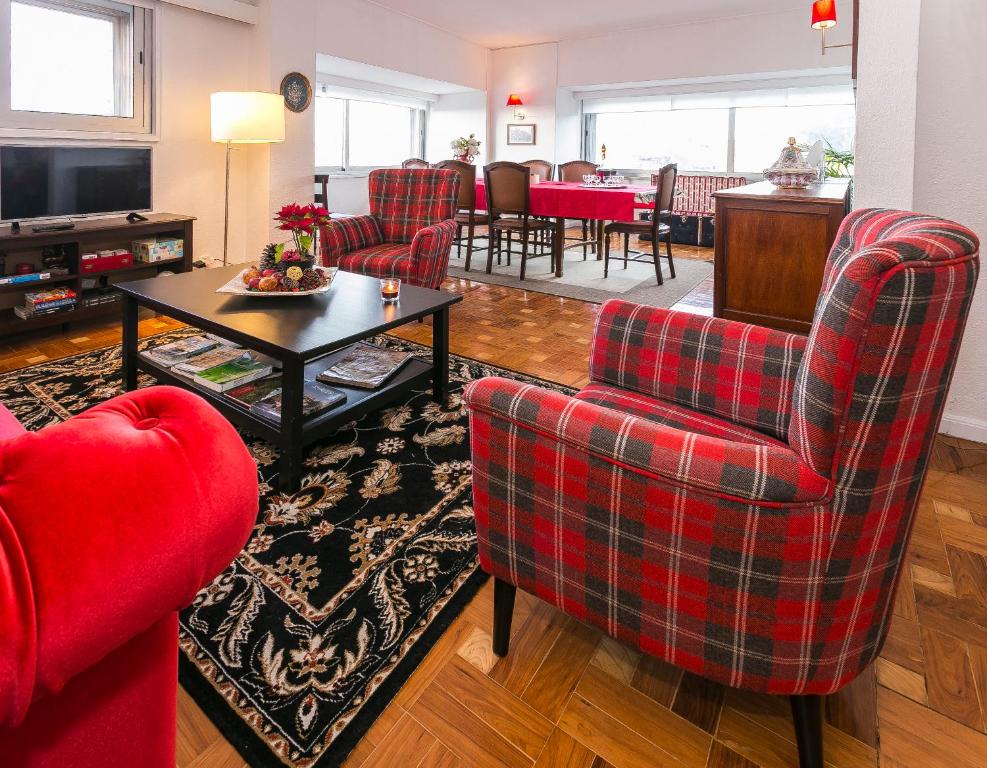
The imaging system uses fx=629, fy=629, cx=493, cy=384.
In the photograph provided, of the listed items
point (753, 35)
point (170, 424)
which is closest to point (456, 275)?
point (753, 35)

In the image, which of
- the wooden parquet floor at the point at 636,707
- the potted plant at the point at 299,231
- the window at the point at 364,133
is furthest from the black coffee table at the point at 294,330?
the window at the point at 364,133

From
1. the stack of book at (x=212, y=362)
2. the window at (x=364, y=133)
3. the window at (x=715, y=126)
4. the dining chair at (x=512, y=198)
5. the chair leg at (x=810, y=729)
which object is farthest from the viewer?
the window at (x=364, y=133)

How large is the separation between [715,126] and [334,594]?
8005 mm

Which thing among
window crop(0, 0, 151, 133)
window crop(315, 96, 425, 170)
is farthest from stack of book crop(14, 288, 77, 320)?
window crop(315, 96, 425, 170)

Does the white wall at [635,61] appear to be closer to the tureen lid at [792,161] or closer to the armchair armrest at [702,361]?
the tureen lid at [792,161]

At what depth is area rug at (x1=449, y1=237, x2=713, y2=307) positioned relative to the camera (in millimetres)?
4750

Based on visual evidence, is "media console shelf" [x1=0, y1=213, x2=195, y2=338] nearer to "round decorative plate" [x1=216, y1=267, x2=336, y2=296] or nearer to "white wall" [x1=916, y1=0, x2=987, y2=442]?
"round decorative plate" [x1=216, y1=267, x2=336, y2=296]

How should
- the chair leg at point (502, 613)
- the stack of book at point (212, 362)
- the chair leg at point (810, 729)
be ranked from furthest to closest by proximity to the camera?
the stack of book at point (212, 362) → the chair leg at point (502, 613) → the chair leg at point (810, 729)

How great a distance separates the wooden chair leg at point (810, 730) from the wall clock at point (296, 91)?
5150mm

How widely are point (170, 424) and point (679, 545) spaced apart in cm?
74

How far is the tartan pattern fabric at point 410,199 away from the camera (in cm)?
397

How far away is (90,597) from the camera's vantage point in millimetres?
415

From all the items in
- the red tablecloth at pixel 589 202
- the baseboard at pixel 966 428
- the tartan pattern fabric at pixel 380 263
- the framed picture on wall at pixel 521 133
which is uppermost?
the framed picture on wall at pixel 521 133

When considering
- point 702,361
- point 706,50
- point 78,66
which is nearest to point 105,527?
point 702,361
